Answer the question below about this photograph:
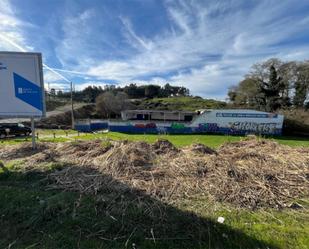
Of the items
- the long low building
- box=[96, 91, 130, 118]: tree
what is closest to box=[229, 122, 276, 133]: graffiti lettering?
the long low building

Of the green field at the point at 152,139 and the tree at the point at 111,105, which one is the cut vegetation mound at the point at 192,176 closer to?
the green field at the point at 152,139

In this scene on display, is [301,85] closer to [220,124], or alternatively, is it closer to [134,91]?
[220,124]

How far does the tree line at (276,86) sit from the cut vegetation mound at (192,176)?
122 ft

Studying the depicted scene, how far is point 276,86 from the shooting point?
39281mm

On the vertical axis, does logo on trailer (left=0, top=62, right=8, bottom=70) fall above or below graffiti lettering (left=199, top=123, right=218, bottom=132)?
above

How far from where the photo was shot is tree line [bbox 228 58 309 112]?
36562mm

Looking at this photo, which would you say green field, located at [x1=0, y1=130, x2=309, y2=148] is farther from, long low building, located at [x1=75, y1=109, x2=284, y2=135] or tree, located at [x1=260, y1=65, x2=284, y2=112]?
tree, located at [x1=260, y1=65, x2=284, y2=112]

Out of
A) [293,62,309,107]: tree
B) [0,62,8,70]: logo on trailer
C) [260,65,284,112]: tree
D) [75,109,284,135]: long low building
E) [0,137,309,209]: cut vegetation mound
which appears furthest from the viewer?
[260,65,284,112]: tree

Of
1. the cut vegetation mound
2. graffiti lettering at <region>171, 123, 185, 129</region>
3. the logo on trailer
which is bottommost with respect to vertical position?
graffiti lettering at <region>171, 123, 185, 129</region>

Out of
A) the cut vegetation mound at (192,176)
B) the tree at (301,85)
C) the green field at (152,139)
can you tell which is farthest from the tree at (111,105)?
the cut vegetation mound at (192,176)

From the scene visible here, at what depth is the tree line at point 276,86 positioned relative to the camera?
36562mm

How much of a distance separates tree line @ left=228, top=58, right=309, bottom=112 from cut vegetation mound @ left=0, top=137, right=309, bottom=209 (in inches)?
1469

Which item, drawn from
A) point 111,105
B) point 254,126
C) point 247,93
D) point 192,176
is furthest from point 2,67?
point 111,105

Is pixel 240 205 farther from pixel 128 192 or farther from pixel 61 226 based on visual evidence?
pixel 61 226
